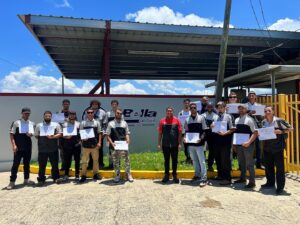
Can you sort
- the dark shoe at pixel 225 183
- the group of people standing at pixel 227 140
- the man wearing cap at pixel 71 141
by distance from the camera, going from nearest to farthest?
the group of people standing at pixel 227 140, the dark shoe at pixel 225 183, the man wearing cap at pixel 71 141

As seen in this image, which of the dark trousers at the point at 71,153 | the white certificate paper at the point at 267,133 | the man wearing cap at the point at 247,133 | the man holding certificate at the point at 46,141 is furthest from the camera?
the dark trousers at the point at 71,153

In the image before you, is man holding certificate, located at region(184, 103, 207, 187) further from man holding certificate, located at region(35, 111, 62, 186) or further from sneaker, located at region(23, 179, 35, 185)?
sneaker, located at region(23, 179, 35, 185)

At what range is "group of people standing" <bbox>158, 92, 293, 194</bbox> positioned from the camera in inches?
286

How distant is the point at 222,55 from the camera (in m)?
10.3

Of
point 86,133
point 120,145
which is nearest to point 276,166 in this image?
point 120,145

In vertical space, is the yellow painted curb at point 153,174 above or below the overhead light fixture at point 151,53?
below

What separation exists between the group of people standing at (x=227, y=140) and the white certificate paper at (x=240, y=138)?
0.02m

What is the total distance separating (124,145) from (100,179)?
1.21m

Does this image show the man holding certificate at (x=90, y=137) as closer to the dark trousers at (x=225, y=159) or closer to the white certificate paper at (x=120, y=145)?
the white certificate paper at (x=120, y=145)

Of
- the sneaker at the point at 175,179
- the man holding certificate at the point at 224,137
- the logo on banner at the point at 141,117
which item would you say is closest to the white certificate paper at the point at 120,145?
the sneaker at the point at 175,179

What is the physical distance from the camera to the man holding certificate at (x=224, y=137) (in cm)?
791

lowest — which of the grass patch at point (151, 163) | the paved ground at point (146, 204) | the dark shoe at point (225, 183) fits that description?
the paved ground at point (146, 204)

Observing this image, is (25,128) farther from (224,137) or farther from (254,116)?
(254,116)

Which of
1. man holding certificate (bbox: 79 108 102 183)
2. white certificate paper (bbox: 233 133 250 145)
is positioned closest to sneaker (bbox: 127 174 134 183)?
man holding certificate (bbox: 79 108 102 183)
